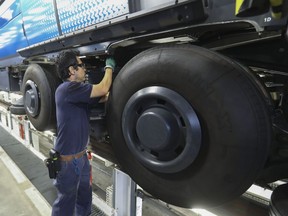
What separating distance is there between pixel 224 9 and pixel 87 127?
1196 mm

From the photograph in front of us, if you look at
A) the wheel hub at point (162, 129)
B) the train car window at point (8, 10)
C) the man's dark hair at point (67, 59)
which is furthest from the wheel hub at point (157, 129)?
the train car window at point (8, 10)

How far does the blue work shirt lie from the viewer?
59.1 inches

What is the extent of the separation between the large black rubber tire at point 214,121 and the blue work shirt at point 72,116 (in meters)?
0.66

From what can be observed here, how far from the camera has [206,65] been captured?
838mm

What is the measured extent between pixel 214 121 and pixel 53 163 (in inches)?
51.0

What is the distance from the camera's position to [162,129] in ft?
2.94

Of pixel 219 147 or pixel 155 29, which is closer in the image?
pixel 219 147

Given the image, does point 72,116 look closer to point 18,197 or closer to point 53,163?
point 53,163

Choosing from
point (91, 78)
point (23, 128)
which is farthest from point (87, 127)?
point (23, 128)

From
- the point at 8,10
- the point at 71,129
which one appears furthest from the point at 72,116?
the point at 8,10

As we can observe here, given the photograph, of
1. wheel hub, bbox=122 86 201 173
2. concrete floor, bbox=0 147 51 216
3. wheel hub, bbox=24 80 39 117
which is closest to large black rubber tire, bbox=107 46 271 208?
wheel hub, bbox=122 86 201 173

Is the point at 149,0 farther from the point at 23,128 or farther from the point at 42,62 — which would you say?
the point at 23,128

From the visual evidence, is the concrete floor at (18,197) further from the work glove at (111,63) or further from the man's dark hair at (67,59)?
the work glove at (111,63)

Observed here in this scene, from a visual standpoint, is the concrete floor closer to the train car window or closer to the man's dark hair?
the man's dark hair
